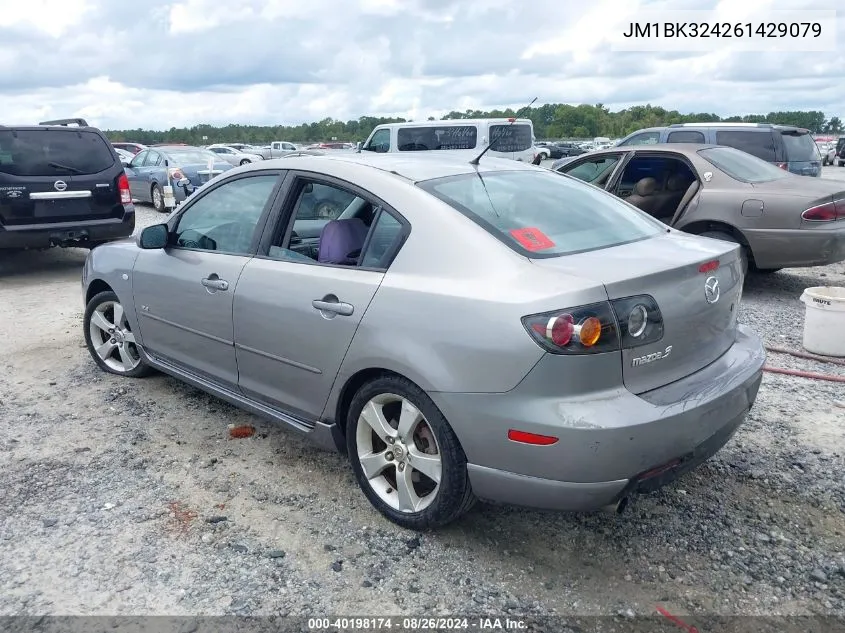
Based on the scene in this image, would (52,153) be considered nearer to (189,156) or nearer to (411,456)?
(411,456)

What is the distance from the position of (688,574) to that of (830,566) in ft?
1.84

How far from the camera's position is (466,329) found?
266 cm

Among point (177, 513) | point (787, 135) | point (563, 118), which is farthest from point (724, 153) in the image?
point (563, 118)

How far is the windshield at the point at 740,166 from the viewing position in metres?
7.11

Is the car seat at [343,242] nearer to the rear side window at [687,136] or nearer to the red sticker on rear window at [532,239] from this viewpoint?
the red sticker on rear window at [532,239]

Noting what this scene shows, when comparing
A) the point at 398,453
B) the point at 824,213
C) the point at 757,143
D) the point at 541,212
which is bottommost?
the point at 398,453

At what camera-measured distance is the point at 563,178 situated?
150 inches

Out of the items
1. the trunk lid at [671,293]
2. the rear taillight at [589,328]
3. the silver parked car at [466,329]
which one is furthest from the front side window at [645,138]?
the rear taillight at [589,328]

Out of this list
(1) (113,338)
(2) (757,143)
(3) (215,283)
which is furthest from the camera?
(2) (757,143)

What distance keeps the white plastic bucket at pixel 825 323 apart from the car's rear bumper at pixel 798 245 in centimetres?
144

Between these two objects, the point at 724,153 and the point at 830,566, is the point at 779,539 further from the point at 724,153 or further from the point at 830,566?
the point at 724,153

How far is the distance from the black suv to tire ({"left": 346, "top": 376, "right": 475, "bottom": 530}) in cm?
658

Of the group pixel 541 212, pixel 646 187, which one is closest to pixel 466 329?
pixel 541 212

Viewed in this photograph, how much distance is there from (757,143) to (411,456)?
978cm
